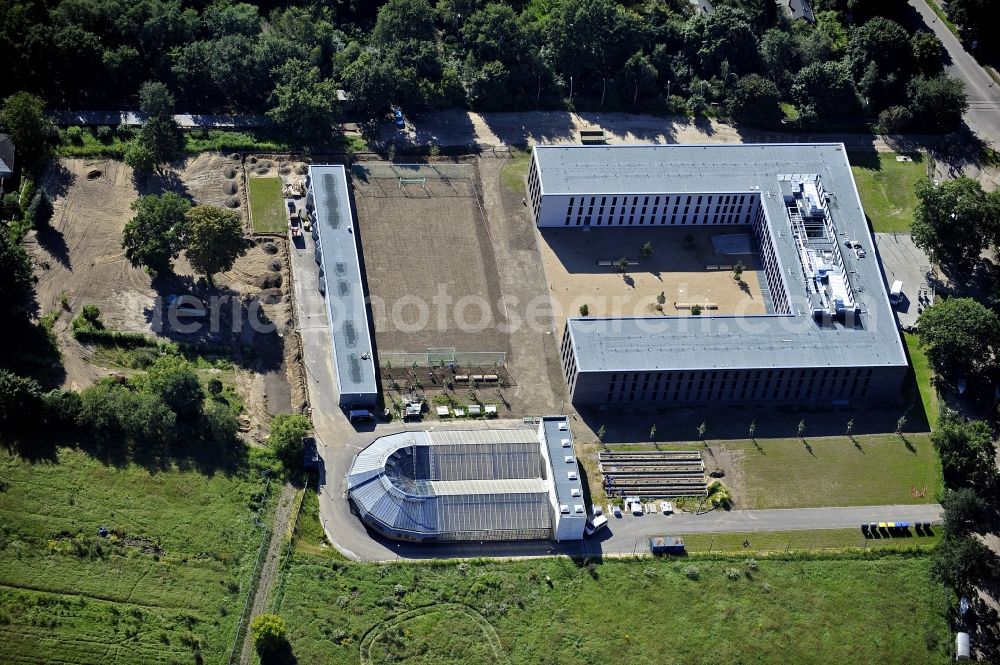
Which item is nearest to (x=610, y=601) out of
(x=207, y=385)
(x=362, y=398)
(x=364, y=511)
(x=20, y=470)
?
(x=364, y=511)

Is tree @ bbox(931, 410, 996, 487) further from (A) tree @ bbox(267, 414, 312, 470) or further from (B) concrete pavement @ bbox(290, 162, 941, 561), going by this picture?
(A) tree @ bbox(267, 414, 312, 470)

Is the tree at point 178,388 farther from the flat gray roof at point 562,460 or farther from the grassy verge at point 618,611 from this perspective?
the flat gray roof at point 562,460

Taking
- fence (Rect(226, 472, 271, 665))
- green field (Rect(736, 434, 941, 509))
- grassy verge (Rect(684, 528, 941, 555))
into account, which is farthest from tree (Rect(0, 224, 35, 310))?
green field (Rect(736, 434, 941, 509))

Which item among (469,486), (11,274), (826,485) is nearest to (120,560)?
(469,486)

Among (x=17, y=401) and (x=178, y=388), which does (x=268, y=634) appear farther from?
(x=17, y=401)

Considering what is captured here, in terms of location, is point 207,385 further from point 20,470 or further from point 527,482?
point 527,482

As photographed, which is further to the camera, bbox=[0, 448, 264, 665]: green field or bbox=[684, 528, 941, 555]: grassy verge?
bbox=[684, 528, 941, 555]: grassy verge

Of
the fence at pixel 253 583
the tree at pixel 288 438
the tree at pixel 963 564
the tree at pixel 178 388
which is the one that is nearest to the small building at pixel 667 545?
the tree at pixel 963 564
